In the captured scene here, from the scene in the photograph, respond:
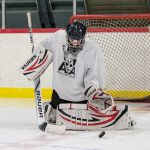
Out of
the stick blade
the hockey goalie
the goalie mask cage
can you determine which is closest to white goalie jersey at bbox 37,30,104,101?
the hockey goalie

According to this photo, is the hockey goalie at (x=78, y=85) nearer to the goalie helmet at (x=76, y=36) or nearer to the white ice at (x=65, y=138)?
the goalie helmet at (x=76, y=36)

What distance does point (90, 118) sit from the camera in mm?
3873

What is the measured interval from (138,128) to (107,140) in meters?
0.63

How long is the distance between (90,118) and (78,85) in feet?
0.72

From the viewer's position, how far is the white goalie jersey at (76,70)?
3.90 meters

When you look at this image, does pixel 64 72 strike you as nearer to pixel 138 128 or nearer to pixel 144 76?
pixel 138 128

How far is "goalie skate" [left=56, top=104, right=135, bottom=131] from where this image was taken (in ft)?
12.7

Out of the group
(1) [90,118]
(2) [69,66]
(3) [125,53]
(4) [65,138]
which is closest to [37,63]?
(2) [69,66]

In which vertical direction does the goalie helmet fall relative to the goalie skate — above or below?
above

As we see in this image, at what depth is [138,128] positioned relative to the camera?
4.00 m

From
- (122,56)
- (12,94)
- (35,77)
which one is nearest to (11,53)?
(12,94)

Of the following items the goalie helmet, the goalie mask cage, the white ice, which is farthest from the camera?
the goalie mask cage

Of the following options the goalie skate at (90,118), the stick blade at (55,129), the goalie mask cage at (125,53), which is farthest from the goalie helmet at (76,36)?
the goalie mask cage at (125,53)

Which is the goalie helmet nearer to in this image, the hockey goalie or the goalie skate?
the hockey goalie
